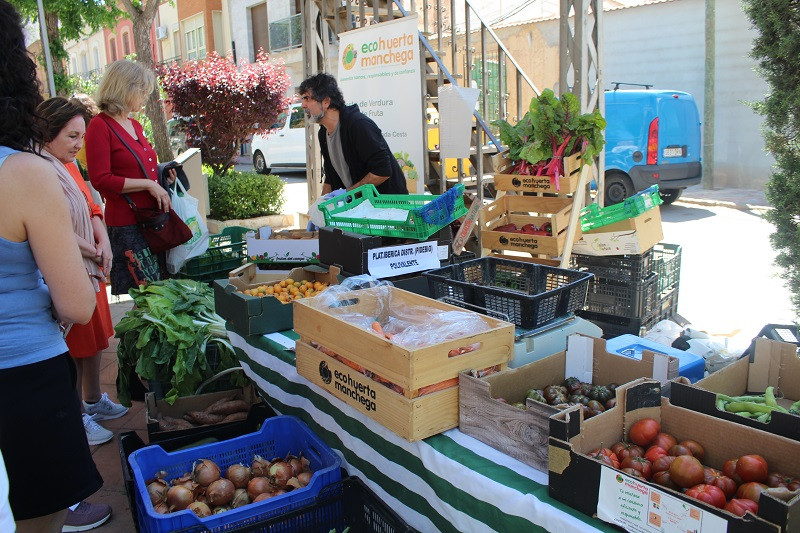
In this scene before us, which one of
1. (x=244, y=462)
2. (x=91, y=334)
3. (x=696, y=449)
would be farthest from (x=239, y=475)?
(x=696, y=449)

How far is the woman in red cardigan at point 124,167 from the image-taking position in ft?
13.0

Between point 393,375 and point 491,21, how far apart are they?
834 inches

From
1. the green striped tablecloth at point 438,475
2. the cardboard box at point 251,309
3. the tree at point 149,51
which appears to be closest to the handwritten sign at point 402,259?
the cardboard box at point 251,309

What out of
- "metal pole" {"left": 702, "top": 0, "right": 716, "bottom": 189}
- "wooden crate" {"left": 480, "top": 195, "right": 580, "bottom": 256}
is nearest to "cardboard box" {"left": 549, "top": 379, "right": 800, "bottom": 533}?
"wooden crate" {"left": 480, "top": 195, "right": 580, "bottom": 256}

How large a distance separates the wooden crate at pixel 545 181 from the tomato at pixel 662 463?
302 cm

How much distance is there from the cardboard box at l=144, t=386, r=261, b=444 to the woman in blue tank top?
95cm

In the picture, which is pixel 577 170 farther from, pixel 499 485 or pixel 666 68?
pixel 666 68

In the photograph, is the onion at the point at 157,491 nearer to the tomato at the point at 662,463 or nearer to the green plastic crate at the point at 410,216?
the green plastic crate at the point at 410,216

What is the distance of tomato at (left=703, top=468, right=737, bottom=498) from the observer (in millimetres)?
1589

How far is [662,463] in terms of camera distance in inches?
66.5

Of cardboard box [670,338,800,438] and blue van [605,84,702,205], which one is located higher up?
blue van [605,84,702,205]

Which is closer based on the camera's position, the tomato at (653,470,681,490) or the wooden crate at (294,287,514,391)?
the tomato at (653,470,681,490)

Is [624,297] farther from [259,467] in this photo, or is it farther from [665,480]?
[665,480]

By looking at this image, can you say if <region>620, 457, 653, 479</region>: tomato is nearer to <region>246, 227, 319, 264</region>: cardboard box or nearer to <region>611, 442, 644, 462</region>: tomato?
<region>611, 442, 644, 462</region>: tomato
